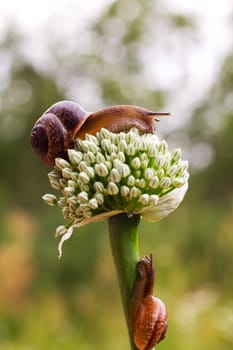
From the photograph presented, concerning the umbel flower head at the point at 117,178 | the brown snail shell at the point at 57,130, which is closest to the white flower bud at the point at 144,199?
the umbel flower head at the point at 117,178

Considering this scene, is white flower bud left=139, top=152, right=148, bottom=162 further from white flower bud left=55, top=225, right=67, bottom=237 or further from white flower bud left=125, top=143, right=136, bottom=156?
white flower bud left=55, top=225, right=67, bottom=237

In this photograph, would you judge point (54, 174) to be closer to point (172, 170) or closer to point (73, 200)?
point (73, 200)

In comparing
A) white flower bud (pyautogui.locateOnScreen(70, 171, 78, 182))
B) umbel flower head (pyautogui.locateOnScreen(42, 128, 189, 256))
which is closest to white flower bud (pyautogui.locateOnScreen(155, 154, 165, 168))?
umbel flower head (pyautogui.locateOnScreen(42, 128, 189, 256))

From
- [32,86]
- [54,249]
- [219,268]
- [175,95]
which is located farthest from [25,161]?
[219,268]

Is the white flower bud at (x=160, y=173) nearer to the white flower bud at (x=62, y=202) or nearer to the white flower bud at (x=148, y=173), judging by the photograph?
→ the white flower bud at (x=148, y=173)

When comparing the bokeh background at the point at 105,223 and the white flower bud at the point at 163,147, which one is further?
the bokeh background at the point at 105,223

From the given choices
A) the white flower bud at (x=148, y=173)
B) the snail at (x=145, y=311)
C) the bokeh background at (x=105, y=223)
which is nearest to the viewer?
the snail at (x=145, y=311)

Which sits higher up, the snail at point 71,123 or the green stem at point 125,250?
the snail at point 71,123
